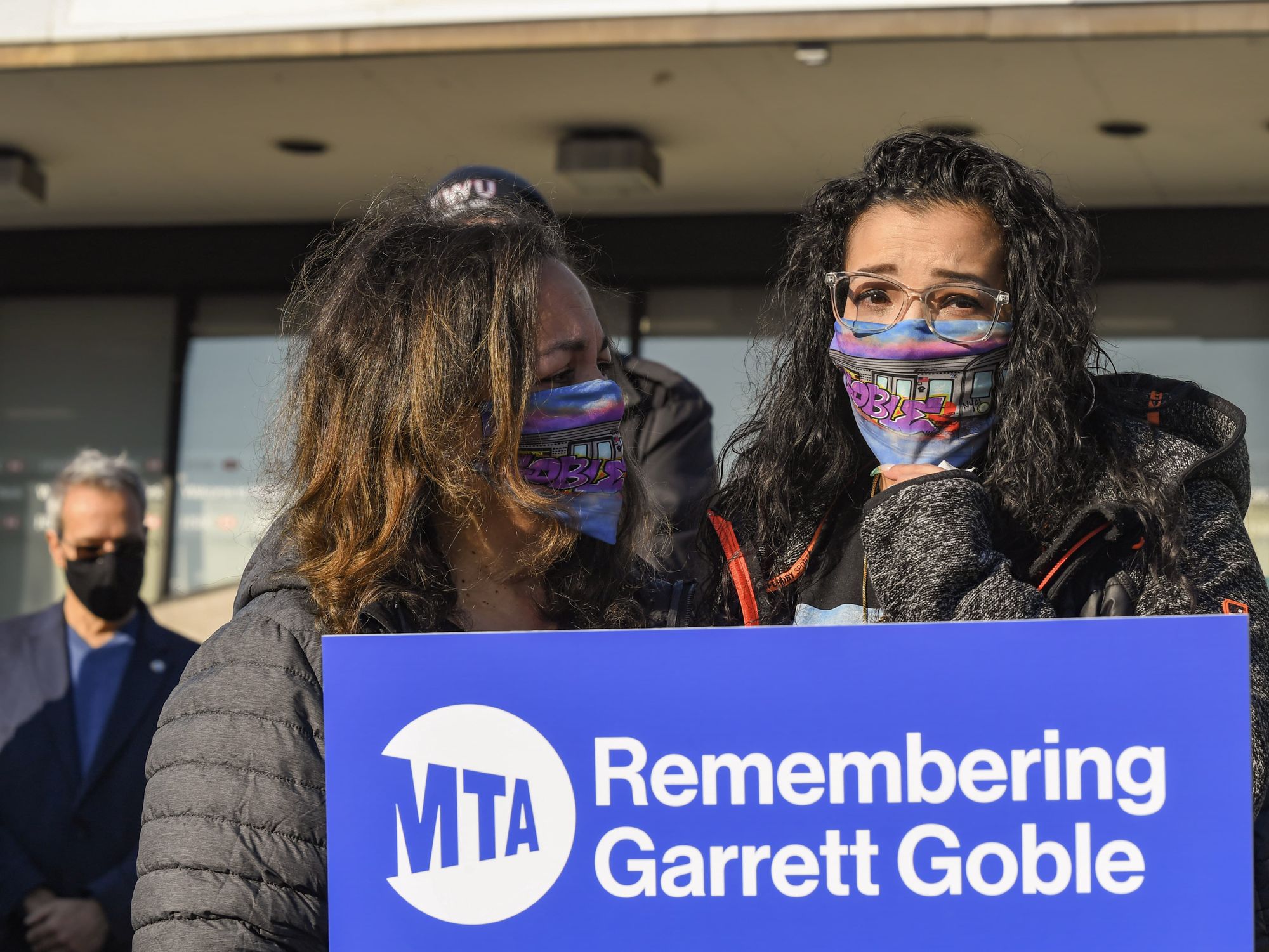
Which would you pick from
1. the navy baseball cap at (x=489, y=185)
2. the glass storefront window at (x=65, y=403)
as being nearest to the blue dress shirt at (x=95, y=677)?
the navy baseball cap at (x=489, y=185)

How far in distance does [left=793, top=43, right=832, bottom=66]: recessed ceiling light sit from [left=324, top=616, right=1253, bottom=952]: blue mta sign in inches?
181

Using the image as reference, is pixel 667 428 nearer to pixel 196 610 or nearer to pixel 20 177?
pixel 20 177

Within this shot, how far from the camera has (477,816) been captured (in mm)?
1340

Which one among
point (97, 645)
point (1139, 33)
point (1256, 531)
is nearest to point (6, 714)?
point (97, 645)

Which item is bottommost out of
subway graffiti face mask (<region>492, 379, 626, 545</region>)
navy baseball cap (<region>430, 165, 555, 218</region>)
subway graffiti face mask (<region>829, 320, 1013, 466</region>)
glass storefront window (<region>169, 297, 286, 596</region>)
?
subway graffiti face mask (<region>492, 379, 626, 545</region>)

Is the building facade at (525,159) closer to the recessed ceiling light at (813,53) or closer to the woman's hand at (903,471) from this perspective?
the recessed ceiling light at (813,53)

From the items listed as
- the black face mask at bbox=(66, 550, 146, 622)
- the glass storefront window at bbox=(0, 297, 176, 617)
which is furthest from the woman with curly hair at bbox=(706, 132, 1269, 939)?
the glass storefront window at bbox=(0, 297, 176, 617)

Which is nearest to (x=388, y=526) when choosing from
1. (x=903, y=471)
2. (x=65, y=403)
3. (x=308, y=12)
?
(x=903, y=471)

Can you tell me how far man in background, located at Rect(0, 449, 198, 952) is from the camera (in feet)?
11.7

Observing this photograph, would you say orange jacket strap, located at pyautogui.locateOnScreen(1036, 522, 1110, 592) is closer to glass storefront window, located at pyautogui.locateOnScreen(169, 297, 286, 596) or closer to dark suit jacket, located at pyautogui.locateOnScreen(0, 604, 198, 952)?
dark suit jacket, located at pyautogui.locateOnScreen(0, 604, 198, 952)

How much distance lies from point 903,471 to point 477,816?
0.88 m

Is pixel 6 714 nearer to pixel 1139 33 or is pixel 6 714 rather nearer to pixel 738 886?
pixel 738 886

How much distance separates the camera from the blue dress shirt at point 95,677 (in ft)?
12.7

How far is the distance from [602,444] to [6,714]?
2.69m
